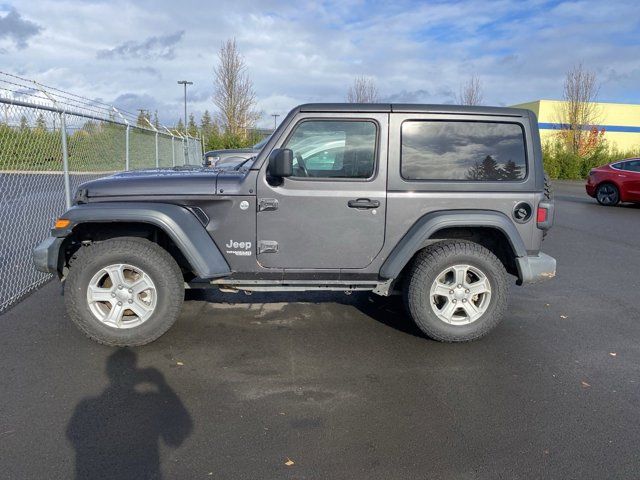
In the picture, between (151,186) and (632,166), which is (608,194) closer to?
(632,166)

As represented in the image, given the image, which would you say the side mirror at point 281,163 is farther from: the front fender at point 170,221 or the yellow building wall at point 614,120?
the yellow building wall at point 614,120

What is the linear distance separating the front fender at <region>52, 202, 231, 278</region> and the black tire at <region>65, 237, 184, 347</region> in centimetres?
23

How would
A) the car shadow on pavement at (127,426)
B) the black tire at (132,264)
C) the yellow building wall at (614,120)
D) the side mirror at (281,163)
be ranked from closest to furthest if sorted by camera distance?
the car shadow on pavement at (127,426) → the side mirror at (281,163) → the black tire at (132,264) → the yellow building wall at (614,120)

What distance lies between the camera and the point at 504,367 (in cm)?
392

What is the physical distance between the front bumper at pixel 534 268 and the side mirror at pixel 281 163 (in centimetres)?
209

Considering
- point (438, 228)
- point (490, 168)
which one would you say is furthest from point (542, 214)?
point (438, 228)

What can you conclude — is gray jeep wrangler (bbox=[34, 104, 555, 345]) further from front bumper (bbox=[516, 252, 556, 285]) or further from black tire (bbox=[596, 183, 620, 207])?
black tire (bbox=[596, 183, 620, 207])

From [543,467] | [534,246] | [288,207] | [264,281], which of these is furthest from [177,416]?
[534,246]

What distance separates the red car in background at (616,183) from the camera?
48.6 ft

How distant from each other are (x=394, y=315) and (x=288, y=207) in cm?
168

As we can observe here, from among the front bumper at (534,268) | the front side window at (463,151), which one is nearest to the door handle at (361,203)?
the front side window at (463,151)

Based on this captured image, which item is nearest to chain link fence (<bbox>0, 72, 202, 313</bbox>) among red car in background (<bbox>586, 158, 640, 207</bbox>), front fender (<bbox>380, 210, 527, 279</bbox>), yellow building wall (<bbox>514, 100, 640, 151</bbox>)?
front fender (<bbox>380, 210, 527, 279</bbox>)

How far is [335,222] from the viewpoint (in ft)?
13.7

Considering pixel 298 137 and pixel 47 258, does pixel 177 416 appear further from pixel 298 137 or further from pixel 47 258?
pixel 298 137
